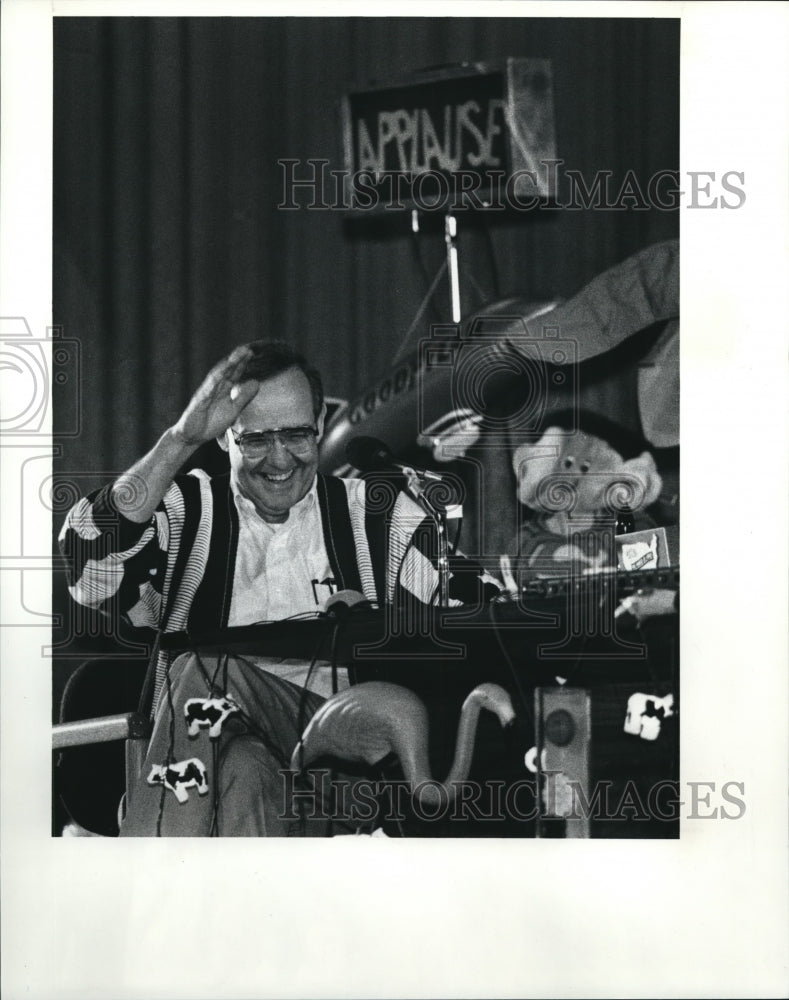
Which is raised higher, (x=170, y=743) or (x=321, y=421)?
(x=321, y=421)

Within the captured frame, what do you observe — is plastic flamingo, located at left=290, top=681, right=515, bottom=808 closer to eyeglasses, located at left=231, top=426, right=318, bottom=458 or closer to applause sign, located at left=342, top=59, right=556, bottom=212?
eyeglasses, located at left=231, top=426, right=318, bottom=458

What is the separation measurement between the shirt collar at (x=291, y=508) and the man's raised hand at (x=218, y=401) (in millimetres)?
123

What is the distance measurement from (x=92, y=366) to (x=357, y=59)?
0.96m

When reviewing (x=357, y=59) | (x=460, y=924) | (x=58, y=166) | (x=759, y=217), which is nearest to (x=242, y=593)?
(x=460, y=924)

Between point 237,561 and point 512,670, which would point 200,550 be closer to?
point 237,561

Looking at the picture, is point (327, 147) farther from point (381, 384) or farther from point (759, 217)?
point (759, 217)

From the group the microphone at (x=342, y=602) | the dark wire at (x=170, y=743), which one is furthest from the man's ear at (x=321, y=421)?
the dark wire at (x=170, y=743)

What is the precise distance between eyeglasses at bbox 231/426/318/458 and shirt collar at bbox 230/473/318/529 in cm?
7

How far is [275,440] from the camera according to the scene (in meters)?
2.73

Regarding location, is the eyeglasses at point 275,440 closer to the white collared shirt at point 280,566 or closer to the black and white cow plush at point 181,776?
the white collared shirt at point 280,566

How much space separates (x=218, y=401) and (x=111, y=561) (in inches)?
17.8

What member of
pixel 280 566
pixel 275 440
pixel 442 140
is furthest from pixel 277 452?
pixel 442 140

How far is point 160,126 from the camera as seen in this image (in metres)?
2.75

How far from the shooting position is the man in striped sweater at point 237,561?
2.69 meters
